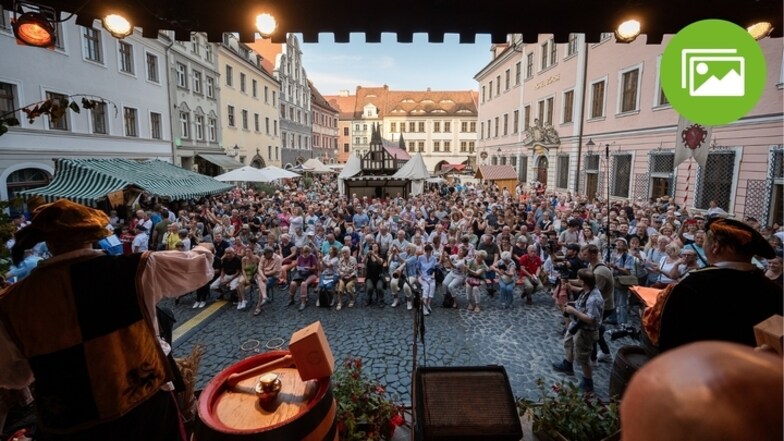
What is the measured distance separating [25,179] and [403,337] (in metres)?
16.5

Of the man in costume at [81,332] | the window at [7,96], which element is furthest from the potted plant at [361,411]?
the window at [7,96]

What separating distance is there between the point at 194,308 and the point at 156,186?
839 centimetres

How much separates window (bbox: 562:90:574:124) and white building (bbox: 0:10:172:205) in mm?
23615

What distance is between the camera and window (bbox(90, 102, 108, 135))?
17.6 m

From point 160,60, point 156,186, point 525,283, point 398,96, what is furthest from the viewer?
point 398,96

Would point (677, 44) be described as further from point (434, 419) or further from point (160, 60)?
point (160, 60)

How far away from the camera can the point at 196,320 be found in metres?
7.86

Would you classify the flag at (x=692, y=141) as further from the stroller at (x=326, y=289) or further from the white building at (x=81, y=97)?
the white building at (x=81, y=97)

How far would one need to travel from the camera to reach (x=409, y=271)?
8.87m

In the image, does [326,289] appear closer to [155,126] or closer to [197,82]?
[155,126]

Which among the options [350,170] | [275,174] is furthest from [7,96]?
[350,170]

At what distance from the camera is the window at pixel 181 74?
24.3 metres

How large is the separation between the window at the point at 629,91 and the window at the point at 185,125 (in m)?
25.6

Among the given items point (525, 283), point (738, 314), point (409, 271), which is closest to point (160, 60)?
point (409, 271)
